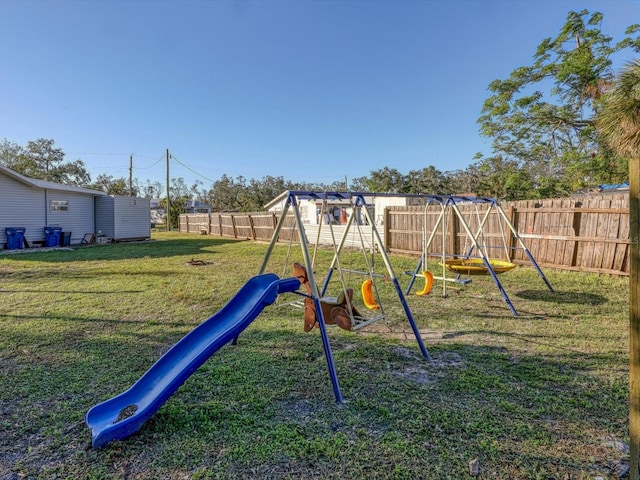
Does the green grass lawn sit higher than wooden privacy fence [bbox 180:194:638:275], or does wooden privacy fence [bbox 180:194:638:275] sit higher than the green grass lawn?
wooden privacy fence [bbox 180:194:638:275]

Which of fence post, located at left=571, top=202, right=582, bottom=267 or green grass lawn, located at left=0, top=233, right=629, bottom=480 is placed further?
fence post, located at left=571, top=202, right=582, bottom=267

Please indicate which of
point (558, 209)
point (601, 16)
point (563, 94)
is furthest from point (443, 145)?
Answer: point (558, 209)

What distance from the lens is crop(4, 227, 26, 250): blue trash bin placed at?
1346 centimetres

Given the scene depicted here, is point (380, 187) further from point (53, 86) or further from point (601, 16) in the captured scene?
point (53, 86)

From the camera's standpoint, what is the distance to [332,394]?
106 inches

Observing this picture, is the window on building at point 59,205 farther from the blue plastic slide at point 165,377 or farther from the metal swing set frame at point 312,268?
the blue plastic slide at point 165,377

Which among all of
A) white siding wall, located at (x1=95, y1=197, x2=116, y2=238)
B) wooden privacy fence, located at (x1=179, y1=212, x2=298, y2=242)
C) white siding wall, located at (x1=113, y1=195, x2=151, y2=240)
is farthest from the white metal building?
wooden privacy fence, located at (x1=179, y1=212, x2=298, y2=242)

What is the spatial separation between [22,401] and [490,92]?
1959 centimetres

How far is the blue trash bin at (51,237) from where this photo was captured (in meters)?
14.6

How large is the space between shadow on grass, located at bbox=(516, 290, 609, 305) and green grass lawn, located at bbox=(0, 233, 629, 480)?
0.21ft

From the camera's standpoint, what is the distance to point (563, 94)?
49.7 feet

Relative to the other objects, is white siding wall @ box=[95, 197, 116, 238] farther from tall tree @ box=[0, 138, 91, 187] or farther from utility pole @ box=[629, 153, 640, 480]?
tall tree @ box=[0, 138, 91, 187]

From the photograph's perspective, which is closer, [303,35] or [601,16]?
[303,35]

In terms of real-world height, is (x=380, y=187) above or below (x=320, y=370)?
above
